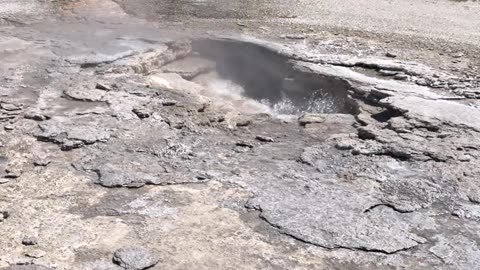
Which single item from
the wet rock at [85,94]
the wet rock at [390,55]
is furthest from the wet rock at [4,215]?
the wet rock at [390,55]

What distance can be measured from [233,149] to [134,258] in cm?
162

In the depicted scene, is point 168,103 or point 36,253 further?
point 168,103

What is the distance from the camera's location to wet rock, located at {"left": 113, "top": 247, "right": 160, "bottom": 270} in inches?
126

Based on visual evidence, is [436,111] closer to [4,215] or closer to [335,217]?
[335,217]

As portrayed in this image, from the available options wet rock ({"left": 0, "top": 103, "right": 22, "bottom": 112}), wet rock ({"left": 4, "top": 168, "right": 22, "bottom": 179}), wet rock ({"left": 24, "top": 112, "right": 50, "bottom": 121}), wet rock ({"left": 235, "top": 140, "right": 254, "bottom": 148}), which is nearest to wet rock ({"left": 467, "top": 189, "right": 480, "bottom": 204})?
wet rock ({"left": 235, "top": 140, "right": 254, "bottom": 148})

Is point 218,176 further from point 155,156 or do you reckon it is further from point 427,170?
point 427,170

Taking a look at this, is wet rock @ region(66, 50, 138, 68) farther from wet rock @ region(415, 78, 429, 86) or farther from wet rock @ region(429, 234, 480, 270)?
wet rock @ region(429, 234, 480, 270)

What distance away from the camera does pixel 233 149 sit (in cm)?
468

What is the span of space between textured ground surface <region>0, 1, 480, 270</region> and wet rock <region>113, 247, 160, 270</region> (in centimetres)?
1

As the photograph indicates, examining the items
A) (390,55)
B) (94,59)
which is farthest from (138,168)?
(390,55)

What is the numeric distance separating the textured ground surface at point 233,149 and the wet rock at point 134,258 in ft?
0.04

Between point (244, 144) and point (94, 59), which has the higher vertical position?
point (94, 59)

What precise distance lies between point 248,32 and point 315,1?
202 centimetres

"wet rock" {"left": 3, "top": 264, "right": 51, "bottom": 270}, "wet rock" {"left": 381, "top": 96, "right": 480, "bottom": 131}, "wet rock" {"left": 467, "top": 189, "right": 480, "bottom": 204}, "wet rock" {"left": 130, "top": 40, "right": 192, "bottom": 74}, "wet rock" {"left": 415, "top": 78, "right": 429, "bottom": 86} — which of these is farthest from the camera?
"wet rock" {"left": 130, "top": 40, "right": 192, "bottom": 74}
